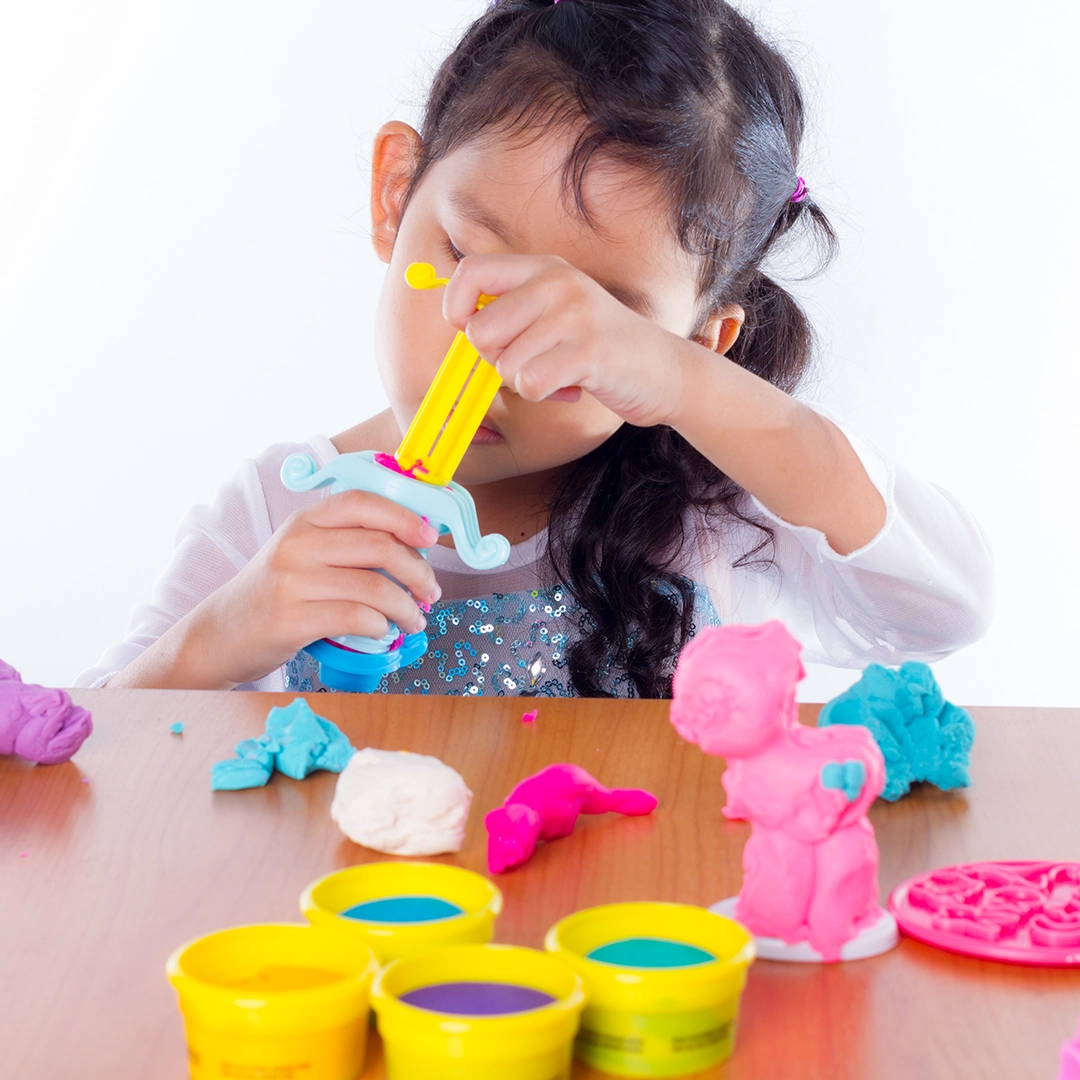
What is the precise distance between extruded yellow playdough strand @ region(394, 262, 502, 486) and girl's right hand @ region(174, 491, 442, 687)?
1.1 inches

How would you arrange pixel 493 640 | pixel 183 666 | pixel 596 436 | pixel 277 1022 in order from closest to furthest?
1. pixel 277 1022
2. pixel 183 666
3. pixel 596 436
4. pixel 493 640

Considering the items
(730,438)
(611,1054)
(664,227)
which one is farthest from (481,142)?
(611,1054)

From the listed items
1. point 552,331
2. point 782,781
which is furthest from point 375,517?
point 782,781

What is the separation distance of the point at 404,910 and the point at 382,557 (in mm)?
317

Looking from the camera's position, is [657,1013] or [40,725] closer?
[657,1013]

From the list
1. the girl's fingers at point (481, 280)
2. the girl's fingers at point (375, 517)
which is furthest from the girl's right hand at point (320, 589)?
the girl's fingers at point (481, 280)

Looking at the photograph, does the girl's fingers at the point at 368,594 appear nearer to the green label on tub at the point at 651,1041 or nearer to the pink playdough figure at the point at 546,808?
the pink playdough figure at the point at 546,808

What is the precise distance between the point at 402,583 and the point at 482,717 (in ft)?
0.34

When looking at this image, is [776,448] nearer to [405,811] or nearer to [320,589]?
[320,589]

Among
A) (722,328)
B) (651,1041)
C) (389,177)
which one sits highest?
(389,177)

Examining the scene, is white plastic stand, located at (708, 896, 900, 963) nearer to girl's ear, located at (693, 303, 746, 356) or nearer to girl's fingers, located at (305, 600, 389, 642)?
girl's fingers, located at (305, 600, 389, 642)

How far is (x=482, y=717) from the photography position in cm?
61

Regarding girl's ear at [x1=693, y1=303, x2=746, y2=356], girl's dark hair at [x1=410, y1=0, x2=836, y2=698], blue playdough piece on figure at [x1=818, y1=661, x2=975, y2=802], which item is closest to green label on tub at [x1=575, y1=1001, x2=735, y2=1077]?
blue playdough piece on figure at [x1=818, y1=661, x2=975, y2=802]

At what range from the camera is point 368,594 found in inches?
27.1
